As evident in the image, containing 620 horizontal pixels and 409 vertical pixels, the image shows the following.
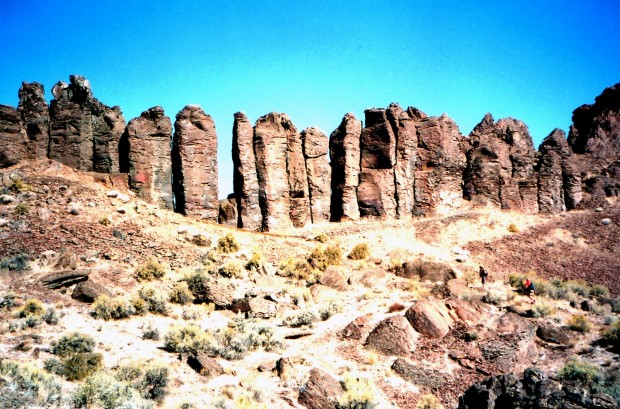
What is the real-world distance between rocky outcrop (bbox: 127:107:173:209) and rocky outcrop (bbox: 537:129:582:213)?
35.6 m

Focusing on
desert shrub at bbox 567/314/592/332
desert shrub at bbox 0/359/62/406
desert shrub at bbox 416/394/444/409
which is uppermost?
desert shrub at bbox 0/359/62/406

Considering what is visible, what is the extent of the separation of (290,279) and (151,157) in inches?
574

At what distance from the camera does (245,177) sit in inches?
1287

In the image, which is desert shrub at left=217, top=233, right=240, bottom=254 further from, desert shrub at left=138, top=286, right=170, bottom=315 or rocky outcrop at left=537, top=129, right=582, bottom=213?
rocky outcrop at left=537, top=129, right=582, bottom=213

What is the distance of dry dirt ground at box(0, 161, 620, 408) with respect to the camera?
1241 cm

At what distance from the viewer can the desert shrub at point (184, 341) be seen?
12922 mm

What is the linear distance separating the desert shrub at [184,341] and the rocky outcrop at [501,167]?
1319 inches

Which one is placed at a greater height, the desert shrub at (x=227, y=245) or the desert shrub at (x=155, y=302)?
the desert shrub at (x=227, y=245)

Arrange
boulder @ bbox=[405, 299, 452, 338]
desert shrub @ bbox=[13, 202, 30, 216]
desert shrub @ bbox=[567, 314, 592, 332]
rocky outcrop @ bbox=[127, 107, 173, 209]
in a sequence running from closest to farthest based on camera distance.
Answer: boulder @ bbox=[405, 299, 452, 338]
desert shrub @ bbox=[567, 314, 592, 332]
desert shrub @ bbox=[13, 202, 30, 216]
rocky outcrop @ bbox=[127, 107, 173, 209]

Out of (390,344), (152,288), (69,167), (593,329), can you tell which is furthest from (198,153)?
(593,329)

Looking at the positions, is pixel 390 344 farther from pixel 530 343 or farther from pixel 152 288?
pixel 152 288

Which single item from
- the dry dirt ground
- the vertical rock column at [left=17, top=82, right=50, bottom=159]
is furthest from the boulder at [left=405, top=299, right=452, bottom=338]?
the vertical rock column at [left=17, top=82, right=50, bottom=159]

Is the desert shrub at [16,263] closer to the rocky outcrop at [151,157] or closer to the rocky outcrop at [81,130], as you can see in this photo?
the rocky outcrop at [151,157]

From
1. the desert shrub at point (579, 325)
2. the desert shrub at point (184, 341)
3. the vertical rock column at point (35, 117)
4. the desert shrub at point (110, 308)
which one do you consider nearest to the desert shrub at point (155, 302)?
the desert shrub at point (110, 308)
